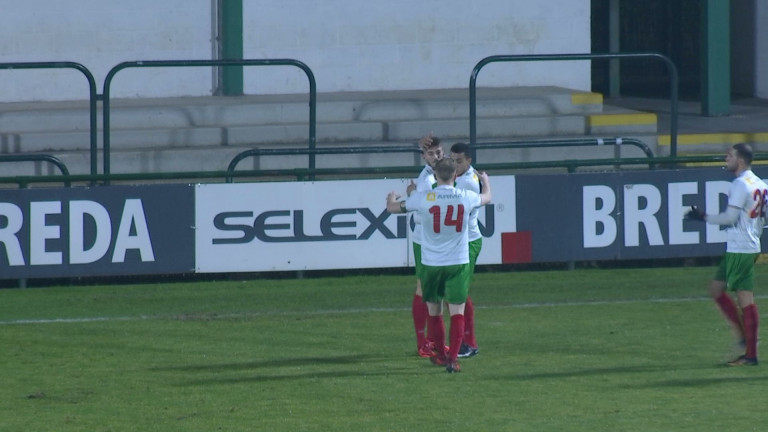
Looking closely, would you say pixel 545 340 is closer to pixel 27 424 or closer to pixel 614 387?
pixel 614 387

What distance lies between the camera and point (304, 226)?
49.4 ft

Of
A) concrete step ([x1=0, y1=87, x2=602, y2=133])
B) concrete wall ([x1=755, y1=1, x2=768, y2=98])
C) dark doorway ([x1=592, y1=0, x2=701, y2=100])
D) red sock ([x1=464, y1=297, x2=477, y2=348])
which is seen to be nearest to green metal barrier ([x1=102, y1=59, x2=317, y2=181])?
concrete step ([x1=0, y1=87, x2=602, y2=133])

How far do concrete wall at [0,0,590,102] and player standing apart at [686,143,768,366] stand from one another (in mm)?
11924

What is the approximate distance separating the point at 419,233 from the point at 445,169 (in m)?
0.89

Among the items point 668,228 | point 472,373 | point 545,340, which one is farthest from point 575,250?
point 472,373

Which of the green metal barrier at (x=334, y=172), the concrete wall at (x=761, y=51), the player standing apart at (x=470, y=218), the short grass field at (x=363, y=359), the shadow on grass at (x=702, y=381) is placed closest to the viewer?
the short grass field at (x=363, y=359)

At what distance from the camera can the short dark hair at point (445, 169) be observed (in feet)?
32.3

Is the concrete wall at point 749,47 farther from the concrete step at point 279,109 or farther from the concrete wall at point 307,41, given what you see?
the concrete step at point 279,109

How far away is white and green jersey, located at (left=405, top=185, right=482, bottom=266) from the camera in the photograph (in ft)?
32.4

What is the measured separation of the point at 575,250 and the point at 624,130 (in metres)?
4.35

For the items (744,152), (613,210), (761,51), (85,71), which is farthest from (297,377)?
(761,51)

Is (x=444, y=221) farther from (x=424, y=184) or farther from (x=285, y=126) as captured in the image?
(x=285, y=126)

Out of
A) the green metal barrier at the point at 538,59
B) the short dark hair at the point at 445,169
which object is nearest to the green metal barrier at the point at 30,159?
the green metal barrier at the point at 538,59

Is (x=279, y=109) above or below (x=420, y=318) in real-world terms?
above
